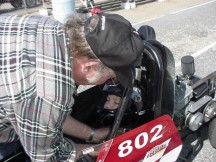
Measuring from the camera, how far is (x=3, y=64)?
1631 mm

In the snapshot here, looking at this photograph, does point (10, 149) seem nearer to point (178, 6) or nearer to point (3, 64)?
point (3, 64)

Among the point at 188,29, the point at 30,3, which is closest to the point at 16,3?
the point at 30,3

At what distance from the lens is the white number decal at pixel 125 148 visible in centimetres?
202

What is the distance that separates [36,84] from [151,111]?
41.5 inches

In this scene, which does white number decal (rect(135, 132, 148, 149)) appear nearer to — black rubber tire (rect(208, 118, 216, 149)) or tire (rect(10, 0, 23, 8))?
black rubber tire (rect(208, 118, 216, 149))

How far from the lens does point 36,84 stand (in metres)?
1.59

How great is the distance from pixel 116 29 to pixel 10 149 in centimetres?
109

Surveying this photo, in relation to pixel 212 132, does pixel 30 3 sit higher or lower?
higher

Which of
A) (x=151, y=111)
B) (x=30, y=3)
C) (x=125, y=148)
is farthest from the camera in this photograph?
(x=30, y=3)

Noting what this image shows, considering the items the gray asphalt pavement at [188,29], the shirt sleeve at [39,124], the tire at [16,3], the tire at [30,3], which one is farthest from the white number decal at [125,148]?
the tire at [16,3]

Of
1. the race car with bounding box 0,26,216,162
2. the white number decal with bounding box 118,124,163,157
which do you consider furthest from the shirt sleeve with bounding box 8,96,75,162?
the white number decal with bounding box 118,124,163,157

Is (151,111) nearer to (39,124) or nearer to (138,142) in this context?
(138,142)

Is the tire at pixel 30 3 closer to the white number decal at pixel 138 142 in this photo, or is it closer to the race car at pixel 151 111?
the race car at pixel 151 111

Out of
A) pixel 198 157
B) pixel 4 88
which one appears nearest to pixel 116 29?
pixel 4 88
